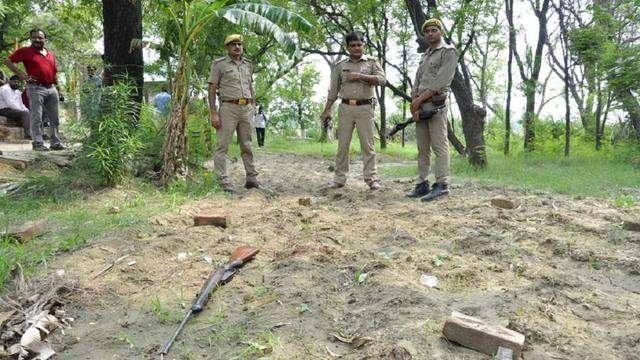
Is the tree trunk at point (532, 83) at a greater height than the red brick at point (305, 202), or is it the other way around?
the tree trunk at point (532, 83)

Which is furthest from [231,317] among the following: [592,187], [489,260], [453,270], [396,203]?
[592,187]

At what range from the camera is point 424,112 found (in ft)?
17.7

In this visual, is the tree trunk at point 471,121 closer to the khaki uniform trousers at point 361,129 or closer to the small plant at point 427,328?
the khaki uniform trousers at point 361,129

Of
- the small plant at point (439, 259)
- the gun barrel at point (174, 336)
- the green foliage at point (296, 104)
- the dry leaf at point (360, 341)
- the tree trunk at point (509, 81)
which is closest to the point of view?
the dry leaf at point (360, 341)

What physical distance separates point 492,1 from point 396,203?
18.0 ft

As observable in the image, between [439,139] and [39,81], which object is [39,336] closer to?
[439,139]

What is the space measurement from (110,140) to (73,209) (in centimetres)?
94

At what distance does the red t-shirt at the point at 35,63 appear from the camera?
6.79 metres

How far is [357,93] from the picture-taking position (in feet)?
19.6

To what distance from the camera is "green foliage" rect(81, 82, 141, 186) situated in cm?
536

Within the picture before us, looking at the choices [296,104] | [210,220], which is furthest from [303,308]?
[296,104]

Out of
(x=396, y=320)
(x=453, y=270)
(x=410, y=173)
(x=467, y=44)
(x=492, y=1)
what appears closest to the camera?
(x=396, y=320)

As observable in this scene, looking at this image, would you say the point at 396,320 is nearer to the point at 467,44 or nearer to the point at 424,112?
the point at 424,112

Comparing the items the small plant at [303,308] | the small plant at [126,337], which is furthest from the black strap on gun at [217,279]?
the small plant at [303,308]
